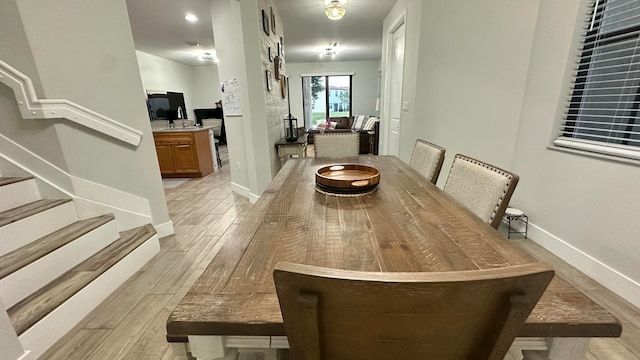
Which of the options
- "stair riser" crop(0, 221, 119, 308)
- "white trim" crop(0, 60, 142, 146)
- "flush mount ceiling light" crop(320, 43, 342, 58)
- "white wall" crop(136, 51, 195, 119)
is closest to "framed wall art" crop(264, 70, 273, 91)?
"white trim" crop(0, 60, 142, 146)

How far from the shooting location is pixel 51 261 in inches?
60.9

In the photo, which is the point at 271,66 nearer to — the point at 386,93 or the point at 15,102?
the point at 386,93

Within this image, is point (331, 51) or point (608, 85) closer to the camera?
point (608, 85)

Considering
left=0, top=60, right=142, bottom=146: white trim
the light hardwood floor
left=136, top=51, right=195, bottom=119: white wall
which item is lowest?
the light hardwood floor

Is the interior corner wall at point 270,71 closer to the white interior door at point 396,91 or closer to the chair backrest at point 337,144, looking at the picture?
the chair backrest at point 337,144

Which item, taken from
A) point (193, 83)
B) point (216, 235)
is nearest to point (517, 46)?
point (216, 235)

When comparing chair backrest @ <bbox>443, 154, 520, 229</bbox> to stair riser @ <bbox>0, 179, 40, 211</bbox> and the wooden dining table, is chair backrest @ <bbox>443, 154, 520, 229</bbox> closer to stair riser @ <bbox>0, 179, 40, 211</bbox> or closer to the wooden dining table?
the wooden dining table

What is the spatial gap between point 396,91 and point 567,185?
279cm

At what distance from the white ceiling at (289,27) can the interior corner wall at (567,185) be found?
8.17 feet

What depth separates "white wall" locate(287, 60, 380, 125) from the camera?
29.5ft

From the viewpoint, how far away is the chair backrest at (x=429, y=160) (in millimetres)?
1648

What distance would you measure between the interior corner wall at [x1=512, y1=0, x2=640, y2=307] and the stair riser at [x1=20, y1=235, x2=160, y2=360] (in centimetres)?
323

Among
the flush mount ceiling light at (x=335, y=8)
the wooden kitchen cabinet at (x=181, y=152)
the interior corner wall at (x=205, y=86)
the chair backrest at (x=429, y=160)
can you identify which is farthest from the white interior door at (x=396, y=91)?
the interior corner wall at (x=205, y=86)

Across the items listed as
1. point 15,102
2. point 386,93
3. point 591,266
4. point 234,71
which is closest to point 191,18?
point 234,71
